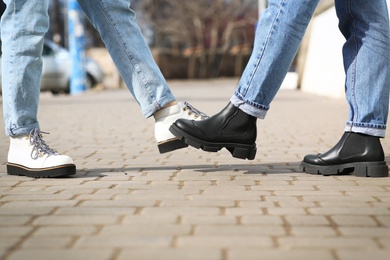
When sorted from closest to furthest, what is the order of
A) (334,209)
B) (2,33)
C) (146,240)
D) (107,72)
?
(146,240) → (334,209) → (2,33) → (107,72)

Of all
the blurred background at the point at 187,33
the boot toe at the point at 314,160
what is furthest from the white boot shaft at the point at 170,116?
the blurred background at the point at 187,33

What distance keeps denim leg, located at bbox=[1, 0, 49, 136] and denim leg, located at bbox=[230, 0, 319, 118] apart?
43.8 inches

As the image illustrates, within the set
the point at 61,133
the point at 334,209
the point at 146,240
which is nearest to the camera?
the point at 146,240

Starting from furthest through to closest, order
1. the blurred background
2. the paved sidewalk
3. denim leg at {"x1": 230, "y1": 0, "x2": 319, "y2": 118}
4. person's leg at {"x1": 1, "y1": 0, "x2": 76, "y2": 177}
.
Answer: the blurred background, person's leg at {"x1": 1, "y1": 0, "x2": 76, "y2": 177}, denim leg at {"x1": 230, "y1": 0, "x2": 319, "y2": 118}, the paved sidewalk

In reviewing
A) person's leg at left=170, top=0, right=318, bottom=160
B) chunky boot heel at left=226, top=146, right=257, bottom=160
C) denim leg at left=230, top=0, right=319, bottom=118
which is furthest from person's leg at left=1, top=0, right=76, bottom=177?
denim leg at left=230, top=0, right=319, bottom=118

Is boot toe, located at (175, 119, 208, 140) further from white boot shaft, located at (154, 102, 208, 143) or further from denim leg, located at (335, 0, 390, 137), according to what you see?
denim leg, located at (335, 0, 390, 137)

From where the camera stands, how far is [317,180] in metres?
3.93

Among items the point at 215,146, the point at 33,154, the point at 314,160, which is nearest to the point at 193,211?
the point at 215,146

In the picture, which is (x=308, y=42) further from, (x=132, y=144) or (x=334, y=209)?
(x=334, y=209)

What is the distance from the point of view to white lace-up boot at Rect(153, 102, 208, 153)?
4137mm

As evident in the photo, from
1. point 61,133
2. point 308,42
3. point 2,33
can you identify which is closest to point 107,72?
point 308,42

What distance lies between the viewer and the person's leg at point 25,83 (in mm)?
4105

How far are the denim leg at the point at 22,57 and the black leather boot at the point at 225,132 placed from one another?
0.83 m

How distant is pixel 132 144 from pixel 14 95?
7.04 ft
